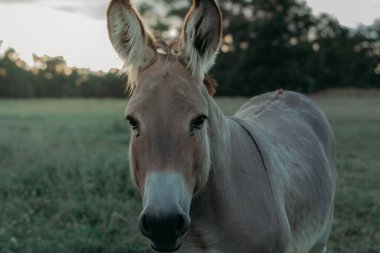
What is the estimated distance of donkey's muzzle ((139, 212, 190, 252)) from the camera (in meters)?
2.21

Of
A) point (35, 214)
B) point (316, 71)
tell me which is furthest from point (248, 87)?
point (35, 214)

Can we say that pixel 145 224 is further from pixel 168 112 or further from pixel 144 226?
pixel 168 112

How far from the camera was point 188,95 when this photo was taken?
252 cm

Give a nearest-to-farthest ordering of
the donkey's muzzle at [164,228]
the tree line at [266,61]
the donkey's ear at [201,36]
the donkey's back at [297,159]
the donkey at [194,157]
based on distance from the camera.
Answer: the donkey's muzzle at [164,228] < the donkey at [194,157] < the donkey's ear at [201,36] < the donkey's back at [297,159] < the tree line at [266,61]

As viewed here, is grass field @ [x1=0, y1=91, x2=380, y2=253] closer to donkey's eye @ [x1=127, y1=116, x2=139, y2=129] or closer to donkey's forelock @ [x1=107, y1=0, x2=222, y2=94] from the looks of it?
donkey's eye @ [x1=127, y1=116, x2=139, y2=129]

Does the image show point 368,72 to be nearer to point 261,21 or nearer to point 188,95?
point 261,21

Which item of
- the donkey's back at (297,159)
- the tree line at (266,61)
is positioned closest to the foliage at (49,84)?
the tree line at (266,61)

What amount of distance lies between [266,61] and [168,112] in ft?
110

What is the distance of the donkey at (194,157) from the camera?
91.9 inches

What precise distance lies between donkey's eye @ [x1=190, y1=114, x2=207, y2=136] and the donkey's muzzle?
1.44ft

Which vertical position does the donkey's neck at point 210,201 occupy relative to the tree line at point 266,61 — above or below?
above

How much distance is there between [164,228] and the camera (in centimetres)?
223

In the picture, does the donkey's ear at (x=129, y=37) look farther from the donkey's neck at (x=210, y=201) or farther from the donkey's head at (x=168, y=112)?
the donkey's neck at (x=210, y=201)

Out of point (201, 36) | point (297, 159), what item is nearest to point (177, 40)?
point (201, 36)
